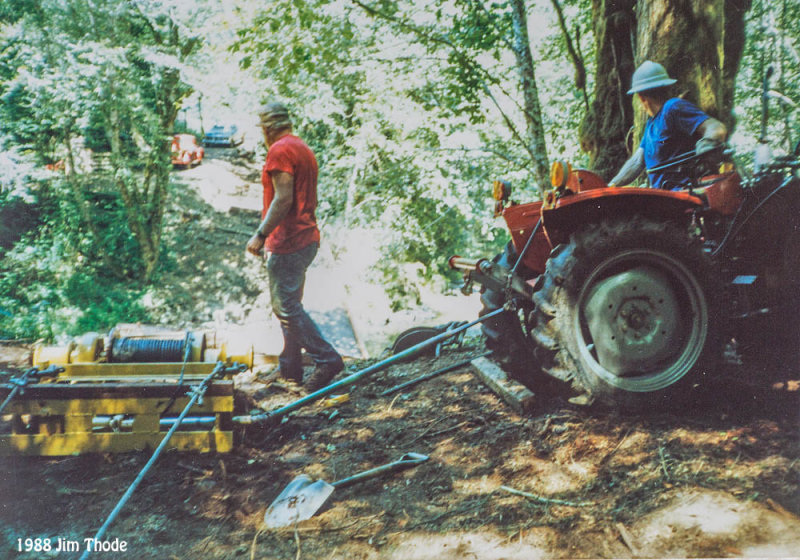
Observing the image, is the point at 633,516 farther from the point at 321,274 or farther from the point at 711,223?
the point at 321,274

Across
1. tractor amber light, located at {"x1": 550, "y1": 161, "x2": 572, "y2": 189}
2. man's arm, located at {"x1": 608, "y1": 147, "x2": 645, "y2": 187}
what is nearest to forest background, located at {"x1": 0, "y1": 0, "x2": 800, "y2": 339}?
man's arm, located at {"x1": 608, "y1": 147, "x2": 645, "y2": 187}

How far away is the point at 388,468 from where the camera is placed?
263cm

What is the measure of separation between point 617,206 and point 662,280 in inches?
15.9

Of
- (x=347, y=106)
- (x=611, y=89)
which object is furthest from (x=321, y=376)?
(x=347, y=106)

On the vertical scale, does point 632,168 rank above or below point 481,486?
above

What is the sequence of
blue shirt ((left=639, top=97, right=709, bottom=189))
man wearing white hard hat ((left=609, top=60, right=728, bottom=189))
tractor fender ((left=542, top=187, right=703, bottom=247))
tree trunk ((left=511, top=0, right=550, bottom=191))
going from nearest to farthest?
tractor fender ((left=542, top=187, right=703, bottom=247)) → man wearing white hard hat ((left=609, top=60, right=728, bottom=189)) → blue shirt ((left=639, top=97, right=709, bottom=189)) → tree trunk ((left=511, top=0, right=550, bottom=191))

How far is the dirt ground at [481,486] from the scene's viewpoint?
203cm

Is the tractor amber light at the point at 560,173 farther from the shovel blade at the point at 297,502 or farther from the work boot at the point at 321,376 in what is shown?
the work boot at the point at 321,376

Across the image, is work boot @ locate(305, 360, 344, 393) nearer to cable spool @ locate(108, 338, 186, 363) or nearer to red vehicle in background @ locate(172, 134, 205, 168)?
cable spool @ locate(108, 338, 186, 363)

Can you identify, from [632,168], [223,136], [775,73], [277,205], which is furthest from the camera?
[223,136]

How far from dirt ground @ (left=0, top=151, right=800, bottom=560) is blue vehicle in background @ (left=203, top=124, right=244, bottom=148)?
628 centimetres

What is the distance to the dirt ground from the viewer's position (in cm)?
203

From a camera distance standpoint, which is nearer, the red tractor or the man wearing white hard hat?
the red tractor

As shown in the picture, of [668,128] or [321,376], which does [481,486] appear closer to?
[321,376]
